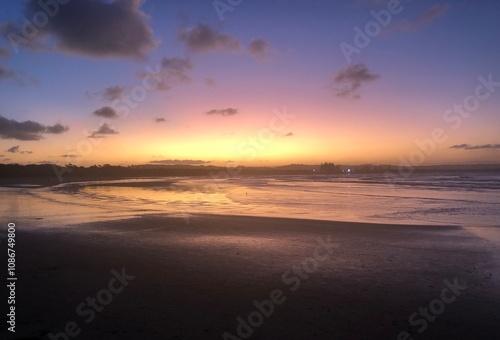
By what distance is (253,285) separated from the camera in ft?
26.7

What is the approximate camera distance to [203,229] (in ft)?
50.6

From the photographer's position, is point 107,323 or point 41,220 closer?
point 107,323

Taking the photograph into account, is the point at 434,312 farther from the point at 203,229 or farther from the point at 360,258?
the point at 203,229

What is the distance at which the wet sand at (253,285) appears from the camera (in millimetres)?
6055

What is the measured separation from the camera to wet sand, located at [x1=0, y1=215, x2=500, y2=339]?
19.9 feet

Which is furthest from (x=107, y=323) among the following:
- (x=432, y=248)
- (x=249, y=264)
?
(x=432, y=248)

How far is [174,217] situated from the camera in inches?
A: 751

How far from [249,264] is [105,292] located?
3.80 meters

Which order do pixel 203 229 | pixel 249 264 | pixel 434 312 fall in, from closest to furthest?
pixel 434 312
pixel 249 264
pixel 203 229

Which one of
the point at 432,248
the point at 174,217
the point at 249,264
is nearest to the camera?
the point at 249,264

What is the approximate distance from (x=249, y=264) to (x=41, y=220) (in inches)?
496

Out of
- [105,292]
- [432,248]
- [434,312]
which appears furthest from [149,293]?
[432,248]

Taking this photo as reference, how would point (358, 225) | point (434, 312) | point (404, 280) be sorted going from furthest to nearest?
1. point (358, 225)
2. point (404, 280)
3. point (434, 312)

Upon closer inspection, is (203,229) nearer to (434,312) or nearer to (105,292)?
(105,292)
